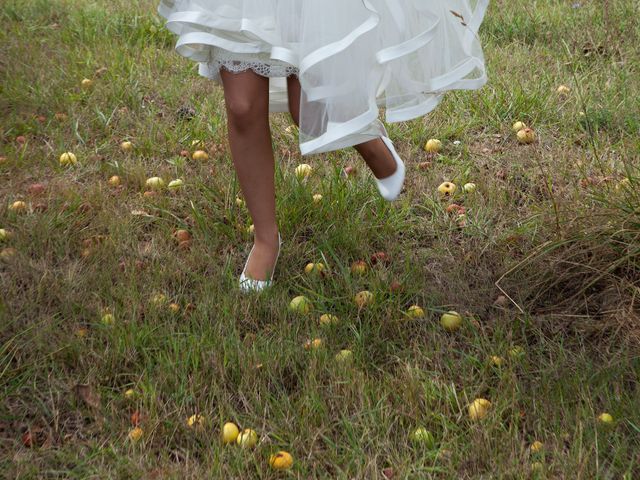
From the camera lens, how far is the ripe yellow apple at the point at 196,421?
2.12 metres

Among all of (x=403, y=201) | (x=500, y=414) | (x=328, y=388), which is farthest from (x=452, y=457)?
(x=403, y=201)

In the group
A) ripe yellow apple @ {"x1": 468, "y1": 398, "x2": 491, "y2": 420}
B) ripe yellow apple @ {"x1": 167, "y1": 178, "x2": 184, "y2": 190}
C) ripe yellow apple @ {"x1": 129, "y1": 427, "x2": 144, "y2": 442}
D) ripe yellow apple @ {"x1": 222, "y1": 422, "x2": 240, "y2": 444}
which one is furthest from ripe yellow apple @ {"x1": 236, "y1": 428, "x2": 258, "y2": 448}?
ripe yellow apple @ {"x1": 167, "y1": 178, "x2": 184, "y2": 190}

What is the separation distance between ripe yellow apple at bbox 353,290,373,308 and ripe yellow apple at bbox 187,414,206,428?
697 mm

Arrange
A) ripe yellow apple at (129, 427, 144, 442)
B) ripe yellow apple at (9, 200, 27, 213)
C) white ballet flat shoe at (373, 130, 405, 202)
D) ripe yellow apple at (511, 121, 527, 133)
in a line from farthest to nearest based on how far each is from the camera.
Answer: ripe yellow apple at (511, 121, 527, 133)
ripe yellow apple at (9, 200, 27, 213)
white ballet flat shoe at (373, 130, 405, 202)
ripe yellow apple at (129, 427, 144, 442)

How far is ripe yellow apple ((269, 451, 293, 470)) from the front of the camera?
77.8 inches

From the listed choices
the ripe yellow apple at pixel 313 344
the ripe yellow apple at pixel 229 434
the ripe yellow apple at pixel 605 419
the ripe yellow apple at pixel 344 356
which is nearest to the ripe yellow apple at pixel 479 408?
the ripe yellow apple at pixel 605 419

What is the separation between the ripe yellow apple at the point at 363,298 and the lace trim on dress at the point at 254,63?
72 centimetres

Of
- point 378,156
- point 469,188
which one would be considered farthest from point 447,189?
point 378,156

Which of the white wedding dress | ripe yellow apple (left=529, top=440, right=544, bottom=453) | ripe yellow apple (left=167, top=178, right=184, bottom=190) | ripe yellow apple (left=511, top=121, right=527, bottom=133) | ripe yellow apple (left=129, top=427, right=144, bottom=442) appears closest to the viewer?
ripe yellow apple (left=529, top=440, right=544, bottom=453)

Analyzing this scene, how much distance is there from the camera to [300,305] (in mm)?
2625

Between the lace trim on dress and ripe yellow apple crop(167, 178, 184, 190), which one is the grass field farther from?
the lace trim on dress

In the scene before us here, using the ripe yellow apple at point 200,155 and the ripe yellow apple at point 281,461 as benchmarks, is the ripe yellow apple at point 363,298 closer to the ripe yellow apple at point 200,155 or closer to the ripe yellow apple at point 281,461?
the ripe yellow apple at point 281,461

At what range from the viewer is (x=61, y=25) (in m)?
5.24

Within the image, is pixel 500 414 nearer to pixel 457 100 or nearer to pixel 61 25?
pixel 457 100
